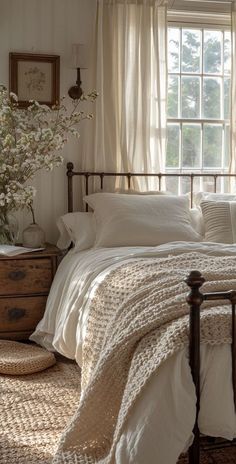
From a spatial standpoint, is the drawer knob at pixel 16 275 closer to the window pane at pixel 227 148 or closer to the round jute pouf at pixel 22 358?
the round jute pouf at pixel 22 358

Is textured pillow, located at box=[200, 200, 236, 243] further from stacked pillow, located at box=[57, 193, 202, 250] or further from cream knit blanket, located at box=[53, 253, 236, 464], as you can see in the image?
cream knit blanket, located at box=[53, 253, 236, 464]

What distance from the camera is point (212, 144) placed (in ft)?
14.7

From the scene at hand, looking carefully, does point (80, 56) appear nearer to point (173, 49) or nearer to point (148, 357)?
point (173, 49)

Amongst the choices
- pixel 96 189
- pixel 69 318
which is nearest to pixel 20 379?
pixel 69 318

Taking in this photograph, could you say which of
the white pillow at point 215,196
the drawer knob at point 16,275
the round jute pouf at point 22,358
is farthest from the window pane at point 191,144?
the round jute pouf at point 22,358

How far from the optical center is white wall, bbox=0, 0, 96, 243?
157 inches

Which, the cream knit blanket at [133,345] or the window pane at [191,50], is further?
the window pane at [191,50]

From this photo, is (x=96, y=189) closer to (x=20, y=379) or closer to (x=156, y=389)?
(x=20, y=379)

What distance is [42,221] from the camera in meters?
4.12

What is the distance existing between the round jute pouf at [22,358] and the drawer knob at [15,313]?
0.14 meters

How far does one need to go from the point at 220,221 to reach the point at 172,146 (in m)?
0.90

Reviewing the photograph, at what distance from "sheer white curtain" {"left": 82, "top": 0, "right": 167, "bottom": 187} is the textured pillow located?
0.53 meters

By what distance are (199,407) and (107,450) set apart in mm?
462

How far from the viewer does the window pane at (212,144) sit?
14.7 ft
